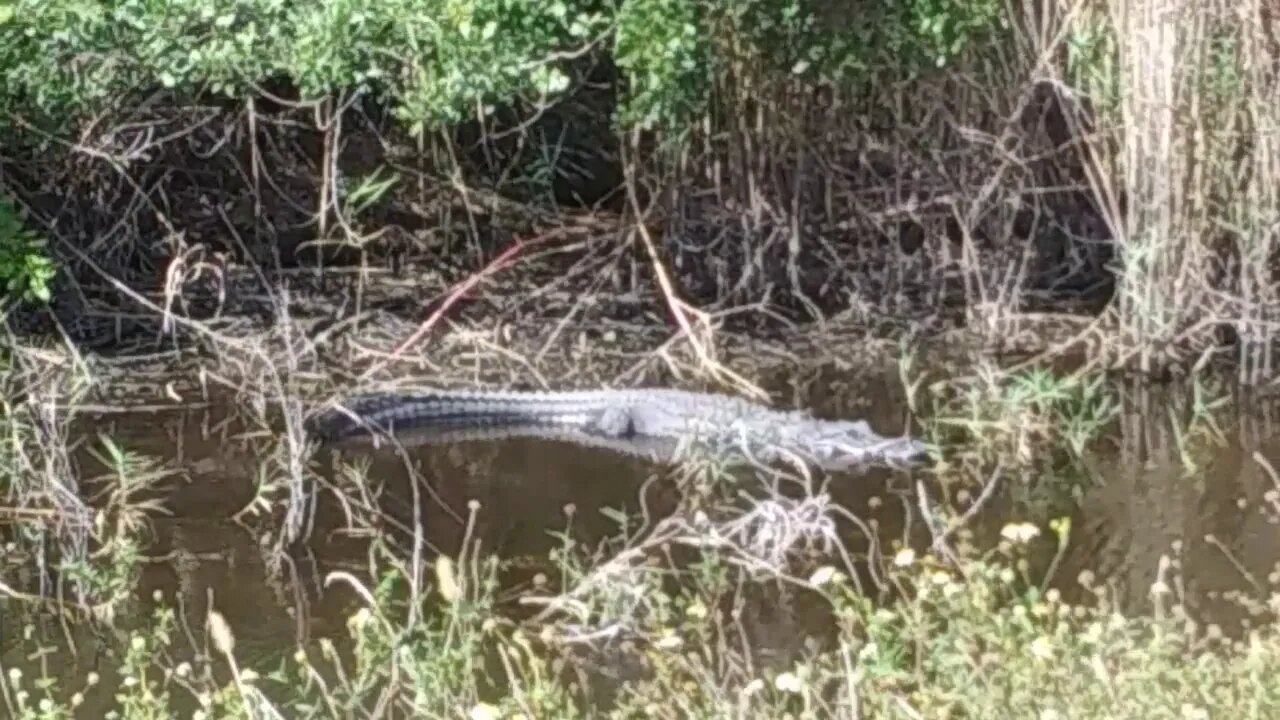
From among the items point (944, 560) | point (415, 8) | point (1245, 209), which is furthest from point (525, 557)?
point (1245, 209)

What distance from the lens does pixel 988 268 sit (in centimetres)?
767

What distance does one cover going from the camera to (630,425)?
6.49 metres

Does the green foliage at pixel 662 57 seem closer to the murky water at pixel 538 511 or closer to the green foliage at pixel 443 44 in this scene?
the green foliage at pixel 443 44

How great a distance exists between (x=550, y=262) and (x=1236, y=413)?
3.30 metres

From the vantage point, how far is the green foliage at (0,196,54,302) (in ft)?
21.7

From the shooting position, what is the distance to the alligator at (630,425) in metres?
5.93

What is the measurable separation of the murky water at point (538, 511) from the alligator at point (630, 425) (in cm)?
11

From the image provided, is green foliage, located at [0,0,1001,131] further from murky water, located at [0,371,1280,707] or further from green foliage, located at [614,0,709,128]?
murky water, located at [0,371,1280,707]

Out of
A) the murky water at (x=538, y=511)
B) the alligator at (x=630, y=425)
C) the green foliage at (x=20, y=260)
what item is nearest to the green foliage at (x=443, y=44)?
the green foliage at (x=20, y=260)

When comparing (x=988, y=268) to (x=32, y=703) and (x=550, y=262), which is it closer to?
(x=550, y=262)

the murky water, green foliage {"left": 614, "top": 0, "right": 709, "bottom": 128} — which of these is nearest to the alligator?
the murky water

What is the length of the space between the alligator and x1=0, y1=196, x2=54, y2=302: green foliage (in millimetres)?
1166

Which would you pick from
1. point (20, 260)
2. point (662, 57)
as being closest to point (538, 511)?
point (662, 57)

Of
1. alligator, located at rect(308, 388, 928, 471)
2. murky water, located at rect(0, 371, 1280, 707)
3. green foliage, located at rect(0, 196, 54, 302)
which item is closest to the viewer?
murky water, located at rect(0, 371, 1280, 707)
